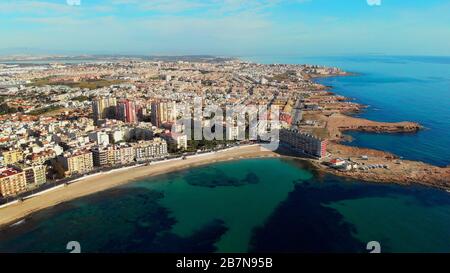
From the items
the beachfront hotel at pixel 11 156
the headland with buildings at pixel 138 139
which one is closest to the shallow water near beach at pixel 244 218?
the headland with buildings at pixel 138 139

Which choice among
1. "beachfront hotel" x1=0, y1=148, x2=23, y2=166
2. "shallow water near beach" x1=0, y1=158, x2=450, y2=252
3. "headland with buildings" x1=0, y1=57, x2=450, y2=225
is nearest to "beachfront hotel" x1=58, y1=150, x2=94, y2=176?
"headland with buildings" x1=0, y1=57, x2=450, y2=225

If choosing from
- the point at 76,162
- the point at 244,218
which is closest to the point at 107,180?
the point at 76,162

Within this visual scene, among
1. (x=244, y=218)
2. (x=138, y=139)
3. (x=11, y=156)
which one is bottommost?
(x=244, y=218)

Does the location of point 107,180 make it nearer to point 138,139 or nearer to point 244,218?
point 138,139

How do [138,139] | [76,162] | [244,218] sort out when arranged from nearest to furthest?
[244,218], [76,162], [138,139]

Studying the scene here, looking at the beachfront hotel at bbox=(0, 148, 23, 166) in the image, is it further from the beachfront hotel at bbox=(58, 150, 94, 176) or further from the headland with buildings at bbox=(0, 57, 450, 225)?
the beachfront hotel at bbox=(58, 150, 94, 176)
